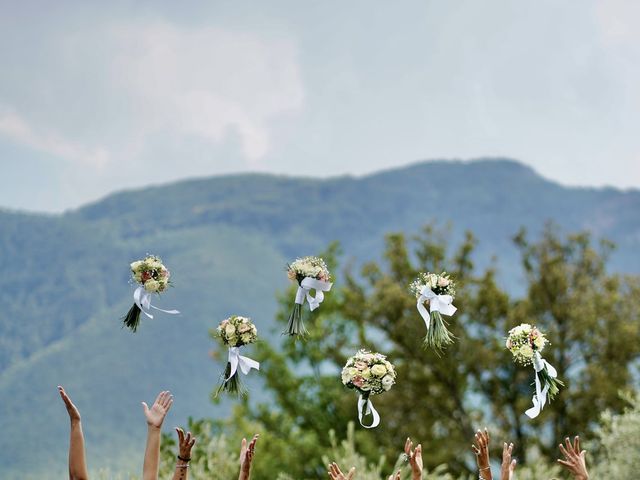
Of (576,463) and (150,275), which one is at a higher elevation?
(150,275)

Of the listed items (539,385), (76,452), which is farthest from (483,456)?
(76,452)

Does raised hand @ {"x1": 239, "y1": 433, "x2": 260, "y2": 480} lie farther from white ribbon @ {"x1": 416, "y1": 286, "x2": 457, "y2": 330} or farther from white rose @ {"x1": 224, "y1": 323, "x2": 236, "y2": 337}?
white ribbon @ {"x1": 416, "y1": 286, "x2": 457, "y2": 330}

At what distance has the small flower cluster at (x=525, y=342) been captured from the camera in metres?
8.73

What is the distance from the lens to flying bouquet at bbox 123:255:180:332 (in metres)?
9.57

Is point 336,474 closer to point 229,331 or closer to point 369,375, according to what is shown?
point 369,375

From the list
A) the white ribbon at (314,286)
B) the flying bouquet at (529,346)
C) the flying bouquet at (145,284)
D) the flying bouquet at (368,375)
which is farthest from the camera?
the white ribbon at (314,286)

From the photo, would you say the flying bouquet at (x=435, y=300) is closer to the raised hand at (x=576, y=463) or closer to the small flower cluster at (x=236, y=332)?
the small flower cluster at (x=236, y=332)

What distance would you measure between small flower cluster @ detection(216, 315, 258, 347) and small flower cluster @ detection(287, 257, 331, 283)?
812 millimetres

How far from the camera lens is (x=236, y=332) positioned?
935 cm

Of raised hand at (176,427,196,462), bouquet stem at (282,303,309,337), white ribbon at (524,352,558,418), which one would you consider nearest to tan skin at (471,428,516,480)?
white ribbon at (524,352,558,418)

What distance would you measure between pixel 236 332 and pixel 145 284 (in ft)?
3.88

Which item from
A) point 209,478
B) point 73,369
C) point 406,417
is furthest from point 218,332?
point 73,369

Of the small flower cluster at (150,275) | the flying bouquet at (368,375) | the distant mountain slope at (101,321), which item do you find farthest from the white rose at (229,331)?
the distant mountain slope at (101,321)

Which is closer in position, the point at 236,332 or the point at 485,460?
the point at 485,460
